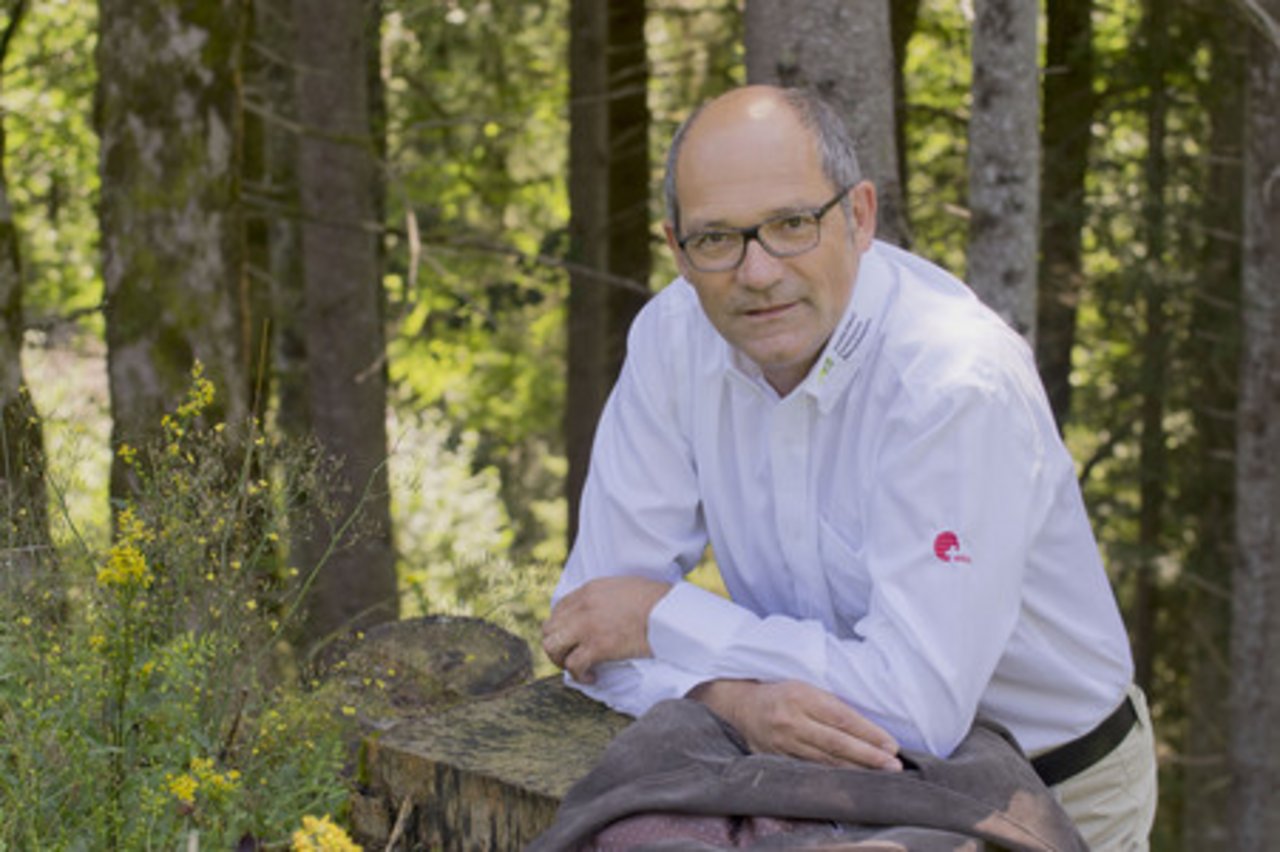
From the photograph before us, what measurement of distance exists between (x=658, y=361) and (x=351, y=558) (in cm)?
612

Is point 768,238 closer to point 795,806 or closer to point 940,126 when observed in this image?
point 795,806

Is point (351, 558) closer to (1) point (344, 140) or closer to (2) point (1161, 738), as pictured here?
(1) point (344, 140)

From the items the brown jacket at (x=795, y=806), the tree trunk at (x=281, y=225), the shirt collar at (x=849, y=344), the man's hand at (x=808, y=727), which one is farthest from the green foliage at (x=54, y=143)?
the brown jacket at (x=795, y=806)

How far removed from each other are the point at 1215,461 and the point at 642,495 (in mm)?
12369

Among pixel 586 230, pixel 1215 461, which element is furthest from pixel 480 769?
pixel 1215 461

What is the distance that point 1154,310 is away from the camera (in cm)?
1386

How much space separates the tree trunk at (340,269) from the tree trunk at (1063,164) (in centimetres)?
631

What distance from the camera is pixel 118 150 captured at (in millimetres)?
5758

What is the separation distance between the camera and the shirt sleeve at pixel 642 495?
3.33 metres

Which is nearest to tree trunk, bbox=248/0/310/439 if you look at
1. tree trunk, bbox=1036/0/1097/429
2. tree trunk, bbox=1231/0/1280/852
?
tree trunk, bbox=1036/0/1097/429

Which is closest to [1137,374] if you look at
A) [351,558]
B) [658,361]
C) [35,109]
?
[351,558]

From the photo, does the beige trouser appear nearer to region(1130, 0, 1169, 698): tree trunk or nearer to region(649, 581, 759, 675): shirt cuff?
region(649, 581, 759, 675): shirt cuff

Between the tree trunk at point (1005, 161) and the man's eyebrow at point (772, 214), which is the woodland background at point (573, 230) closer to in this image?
the tree trunk at point (1005, 161)

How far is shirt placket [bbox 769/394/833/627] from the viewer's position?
122 inches
